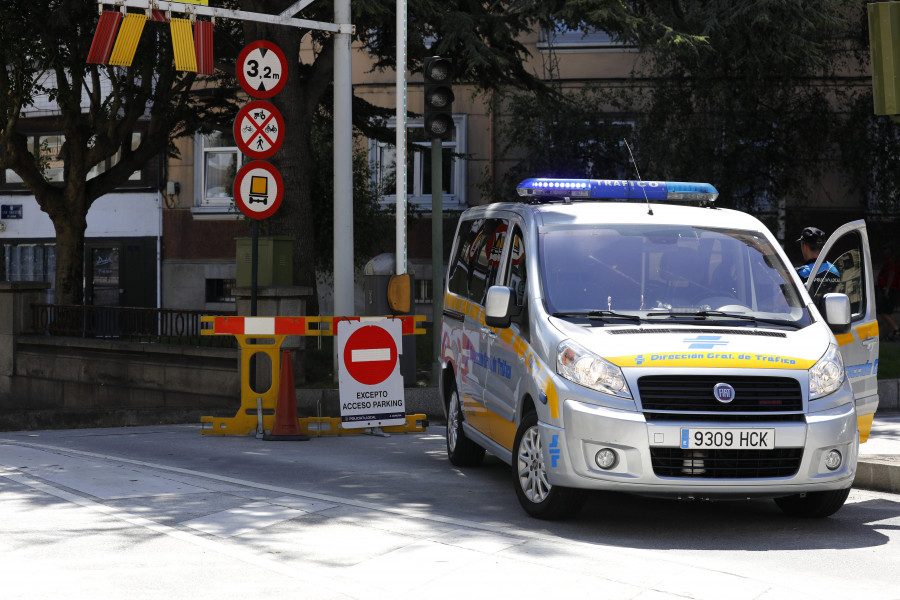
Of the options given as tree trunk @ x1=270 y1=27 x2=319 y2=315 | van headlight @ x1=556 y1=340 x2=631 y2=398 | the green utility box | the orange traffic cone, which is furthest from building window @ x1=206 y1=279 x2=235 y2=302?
van headlight @ x1=556 y1=340 x2=631 y2=398

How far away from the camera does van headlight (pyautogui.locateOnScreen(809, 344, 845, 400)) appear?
676 centimetres

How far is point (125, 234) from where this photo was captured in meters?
28.8

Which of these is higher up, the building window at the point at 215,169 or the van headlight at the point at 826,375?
the building window at the point at 215,169

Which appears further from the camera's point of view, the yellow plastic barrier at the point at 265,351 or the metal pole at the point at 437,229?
the metal pole at the point at 437,229

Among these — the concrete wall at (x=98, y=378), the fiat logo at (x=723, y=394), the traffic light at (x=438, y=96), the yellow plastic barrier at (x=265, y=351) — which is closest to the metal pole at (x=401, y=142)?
the traffic light at (x=438, y=96)

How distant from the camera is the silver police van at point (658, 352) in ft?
21.6

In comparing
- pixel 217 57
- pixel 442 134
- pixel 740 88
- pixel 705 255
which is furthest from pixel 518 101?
pixel 705 255

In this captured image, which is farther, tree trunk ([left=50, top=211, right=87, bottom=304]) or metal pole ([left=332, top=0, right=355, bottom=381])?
tree trunk ([left=50, top=211, right=87, bottom=304])

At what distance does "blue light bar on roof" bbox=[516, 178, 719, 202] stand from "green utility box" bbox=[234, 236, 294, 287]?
5785 millimetres

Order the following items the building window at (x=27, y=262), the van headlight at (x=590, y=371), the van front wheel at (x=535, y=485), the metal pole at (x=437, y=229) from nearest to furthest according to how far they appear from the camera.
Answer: the van headlight at (x=590, y=371)
the van front wheel at (x=535, y=485)
the metal pole at (x=437, y=229)
the building window at (x=27, y=262)

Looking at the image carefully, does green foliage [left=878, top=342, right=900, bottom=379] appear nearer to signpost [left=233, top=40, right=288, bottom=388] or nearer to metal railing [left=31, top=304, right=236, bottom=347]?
signpost [left=233, top=40, right=288, bottom=388]

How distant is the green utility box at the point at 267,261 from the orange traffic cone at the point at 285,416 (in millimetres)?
2550

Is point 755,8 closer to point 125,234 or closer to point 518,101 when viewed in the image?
point 518,101

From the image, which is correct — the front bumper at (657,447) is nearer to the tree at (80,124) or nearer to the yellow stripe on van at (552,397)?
the yellow stripe on van at (552,397)
